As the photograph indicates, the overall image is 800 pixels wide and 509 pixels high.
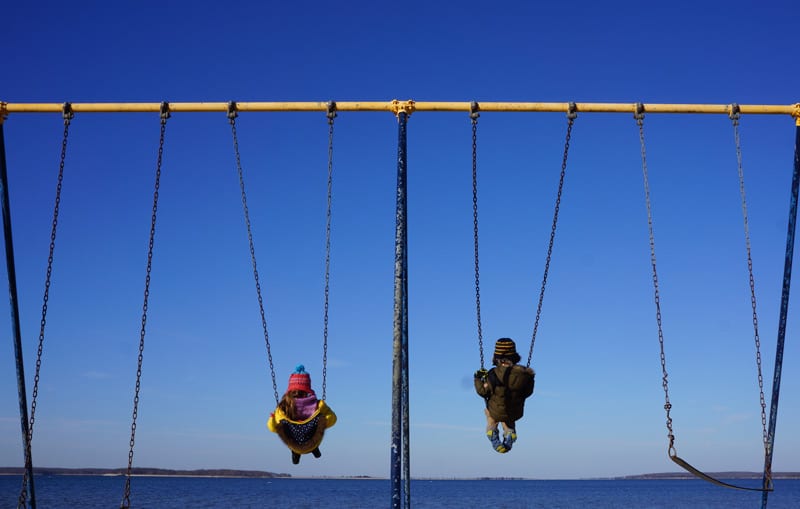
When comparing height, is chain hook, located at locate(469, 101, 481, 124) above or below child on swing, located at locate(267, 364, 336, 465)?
above

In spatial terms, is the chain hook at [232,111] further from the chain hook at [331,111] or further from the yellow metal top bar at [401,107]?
the chain hook at [331,111]

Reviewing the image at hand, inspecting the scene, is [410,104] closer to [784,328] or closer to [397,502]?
[397,502]

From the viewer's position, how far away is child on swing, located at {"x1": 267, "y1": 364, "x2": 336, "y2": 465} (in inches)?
441

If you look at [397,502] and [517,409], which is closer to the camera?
[397,502]

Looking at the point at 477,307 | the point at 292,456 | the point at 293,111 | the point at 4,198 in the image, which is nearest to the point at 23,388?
the point at 4,198

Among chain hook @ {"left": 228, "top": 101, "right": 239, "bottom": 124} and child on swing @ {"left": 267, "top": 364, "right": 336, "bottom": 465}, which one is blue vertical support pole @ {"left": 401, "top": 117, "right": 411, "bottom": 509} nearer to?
child on swing @ {"left": 267, "top": 364, "right": 336, "bottom": 465}

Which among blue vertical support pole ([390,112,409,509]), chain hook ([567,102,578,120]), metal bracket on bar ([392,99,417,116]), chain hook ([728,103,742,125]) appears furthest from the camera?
chain hook ([728,103,742,125])

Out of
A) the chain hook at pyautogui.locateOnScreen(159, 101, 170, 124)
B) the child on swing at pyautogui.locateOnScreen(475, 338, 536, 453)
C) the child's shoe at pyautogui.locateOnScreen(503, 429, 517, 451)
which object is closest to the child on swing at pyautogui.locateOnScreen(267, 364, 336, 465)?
the child on swing at pyautogui.locateOnScreen(475, 338, 536, 453)

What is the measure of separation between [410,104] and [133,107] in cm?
377

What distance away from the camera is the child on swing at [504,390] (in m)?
11.2

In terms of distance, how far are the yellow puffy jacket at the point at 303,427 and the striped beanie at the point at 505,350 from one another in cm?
225

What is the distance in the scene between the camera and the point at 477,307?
11070 mm

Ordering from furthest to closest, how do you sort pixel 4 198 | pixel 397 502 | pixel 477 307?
pixel 4 198, pixel 477 307, pixel 397 502

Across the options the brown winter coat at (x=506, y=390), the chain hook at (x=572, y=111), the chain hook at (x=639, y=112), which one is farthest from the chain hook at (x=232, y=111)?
the chain hook at (x=639, y=112)
